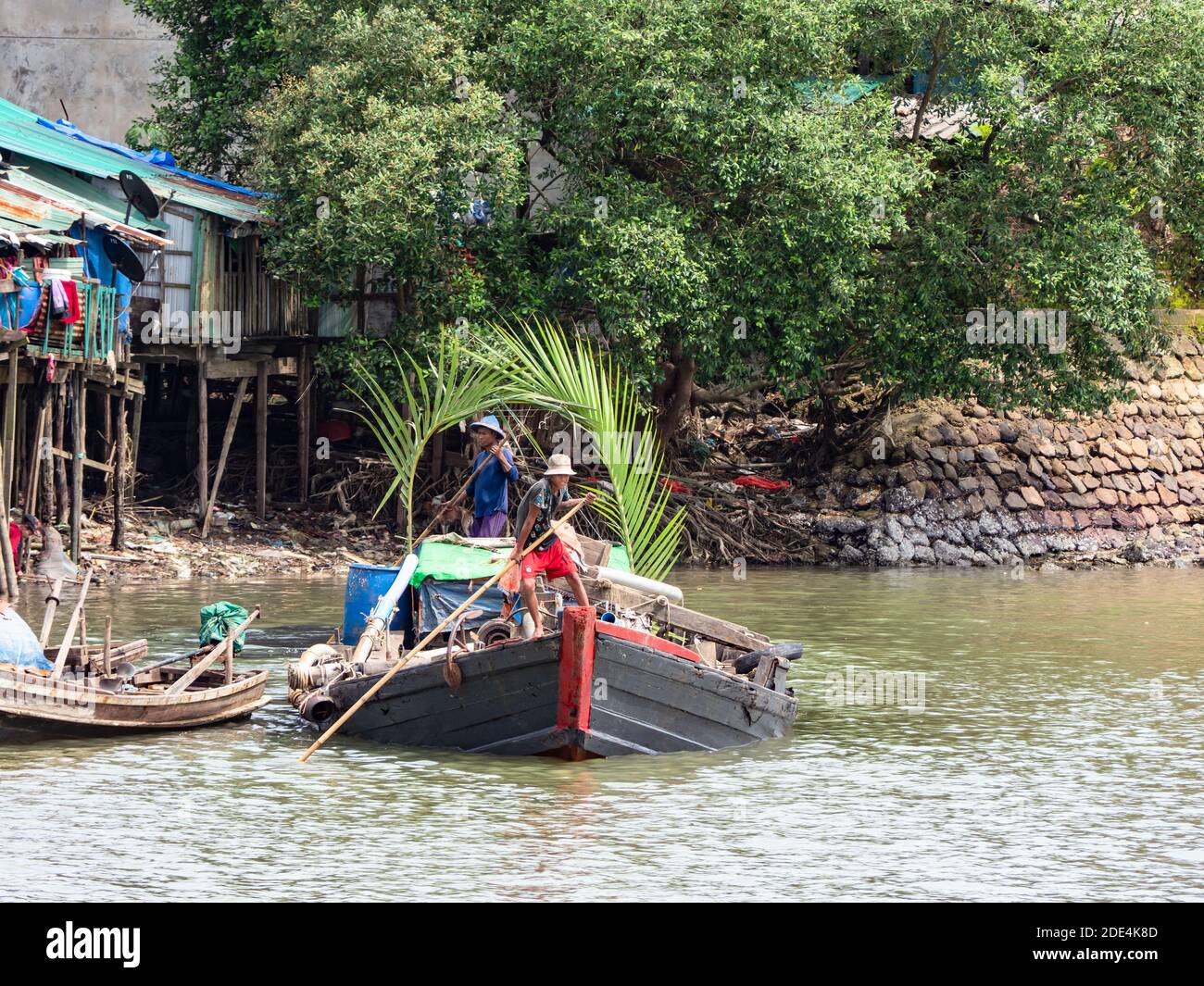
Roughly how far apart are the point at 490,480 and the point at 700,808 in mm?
4527

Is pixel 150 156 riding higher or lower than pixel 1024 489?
higher

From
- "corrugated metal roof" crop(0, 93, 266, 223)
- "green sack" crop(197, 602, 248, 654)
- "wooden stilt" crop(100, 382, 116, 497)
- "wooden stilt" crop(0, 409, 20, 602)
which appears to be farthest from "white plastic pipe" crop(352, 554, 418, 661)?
"corrugated metal roof" crop(0, 93, 266, 223)

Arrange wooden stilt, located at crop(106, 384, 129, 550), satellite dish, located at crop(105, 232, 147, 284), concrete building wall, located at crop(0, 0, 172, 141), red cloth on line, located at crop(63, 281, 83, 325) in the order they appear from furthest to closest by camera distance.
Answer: concrete building wall, located at crop(0, 0, 172, 141) < wooden stilt, located at crop(106, 384, 129, 550) < satellite dish, located at crop(105, 232, 147, 284) < red cloth on line, located at crop(63, 281, 83, 325)

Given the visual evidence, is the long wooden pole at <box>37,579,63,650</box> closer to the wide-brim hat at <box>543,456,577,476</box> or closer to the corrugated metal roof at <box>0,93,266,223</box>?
the wide-brim hat at <box>543,456,577,476</box>

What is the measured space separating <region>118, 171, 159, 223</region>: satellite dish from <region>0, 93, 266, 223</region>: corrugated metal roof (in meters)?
0.62

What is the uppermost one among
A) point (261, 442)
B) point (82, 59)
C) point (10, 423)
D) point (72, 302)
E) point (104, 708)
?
point (82, 59)

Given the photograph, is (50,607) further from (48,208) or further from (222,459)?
(222,459)

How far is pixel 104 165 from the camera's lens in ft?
79.0

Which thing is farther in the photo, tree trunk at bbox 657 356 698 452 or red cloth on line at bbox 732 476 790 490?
Answer: red cloth on line at bbox 732 476 790 490

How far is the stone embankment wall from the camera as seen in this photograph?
27.7 metres

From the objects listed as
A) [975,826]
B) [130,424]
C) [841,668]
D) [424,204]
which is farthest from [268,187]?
[975,826]

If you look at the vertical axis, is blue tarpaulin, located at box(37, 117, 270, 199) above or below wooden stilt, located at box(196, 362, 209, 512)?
above

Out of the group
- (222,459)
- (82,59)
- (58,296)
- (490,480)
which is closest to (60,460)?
(222,459)

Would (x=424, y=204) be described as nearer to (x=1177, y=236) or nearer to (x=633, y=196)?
(x=633, y=196)
